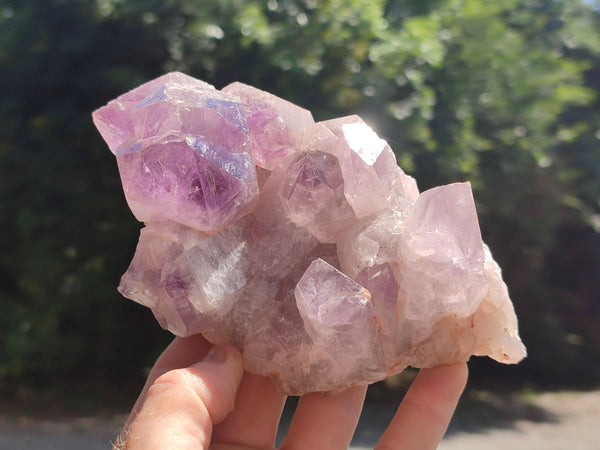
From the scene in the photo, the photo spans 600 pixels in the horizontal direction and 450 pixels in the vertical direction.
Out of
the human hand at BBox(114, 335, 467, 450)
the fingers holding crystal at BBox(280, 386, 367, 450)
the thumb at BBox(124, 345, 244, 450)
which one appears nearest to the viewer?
the thumb at BBox(124, 345, 244, 450)

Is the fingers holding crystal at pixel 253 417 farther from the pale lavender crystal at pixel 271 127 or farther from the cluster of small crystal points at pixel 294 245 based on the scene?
the pale lavender crystal at pixel 271 127

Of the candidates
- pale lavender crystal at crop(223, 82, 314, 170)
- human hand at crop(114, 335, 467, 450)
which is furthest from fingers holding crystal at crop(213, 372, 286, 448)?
pale lavender crystal at crop(223, 82, 314, 170)

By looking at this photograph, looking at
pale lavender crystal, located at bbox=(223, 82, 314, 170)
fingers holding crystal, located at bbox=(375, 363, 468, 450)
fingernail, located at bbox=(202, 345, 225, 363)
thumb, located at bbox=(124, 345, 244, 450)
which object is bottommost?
fingers holding crystal, located at bbox=(375, 363, 468, 450)

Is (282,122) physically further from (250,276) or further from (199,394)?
(199,394)

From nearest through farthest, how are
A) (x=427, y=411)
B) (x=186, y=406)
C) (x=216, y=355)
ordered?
(x=186, y=406), (x=216, y=355), (x=427, y=411)

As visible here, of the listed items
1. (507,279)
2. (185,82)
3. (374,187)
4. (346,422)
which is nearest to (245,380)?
(346,422)

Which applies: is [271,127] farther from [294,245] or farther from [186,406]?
[186,406]

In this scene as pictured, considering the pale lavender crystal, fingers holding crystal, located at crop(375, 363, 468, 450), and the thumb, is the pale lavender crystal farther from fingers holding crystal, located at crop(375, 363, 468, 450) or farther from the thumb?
fingers holding crystal, located at crop(375, 363, 468, 450)

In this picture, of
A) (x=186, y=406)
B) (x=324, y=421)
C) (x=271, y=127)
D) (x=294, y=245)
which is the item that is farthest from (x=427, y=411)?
(x=271, y=127)
